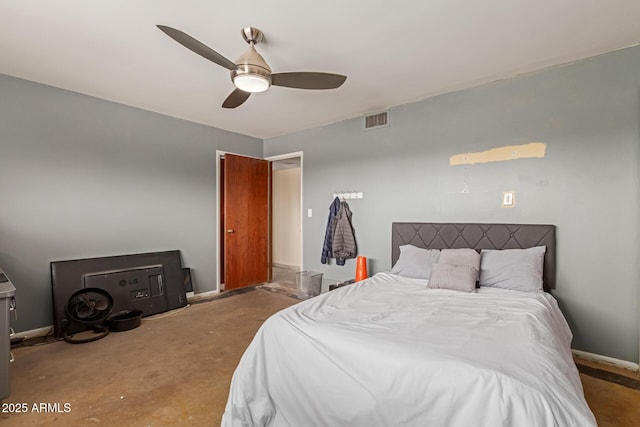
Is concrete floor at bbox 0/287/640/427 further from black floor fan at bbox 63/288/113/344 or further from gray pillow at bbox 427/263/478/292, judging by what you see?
gray pillow at bbox 427/263/478/292

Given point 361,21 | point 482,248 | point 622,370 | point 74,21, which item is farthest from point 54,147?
point 622,370

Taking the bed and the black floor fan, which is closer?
the bed

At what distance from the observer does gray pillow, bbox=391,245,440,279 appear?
10.1 ft

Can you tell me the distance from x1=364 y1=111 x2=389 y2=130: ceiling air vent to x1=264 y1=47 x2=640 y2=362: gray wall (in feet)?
0.35

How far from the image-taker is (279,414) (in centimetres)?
169

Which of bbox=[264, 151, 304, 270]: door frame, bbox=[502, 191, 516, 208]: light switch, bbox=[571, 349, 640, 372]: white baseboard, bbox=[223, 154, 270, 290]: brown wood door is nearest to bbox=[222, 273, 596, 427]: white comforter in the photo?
bbox=[571, 349, 640, 372]: white baseboard

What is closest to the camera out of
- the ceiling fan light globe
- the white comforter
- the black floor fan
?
the white comforter

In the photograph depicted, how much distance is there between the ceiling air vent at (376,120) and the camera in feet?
12.7

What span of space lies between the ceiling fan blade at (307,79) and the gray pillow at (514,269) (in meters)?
2.11

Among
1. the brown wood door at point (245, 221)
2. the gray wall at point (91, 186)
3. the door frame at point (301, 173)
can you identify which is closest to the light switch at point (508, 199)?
the door frame at point (301, 173)

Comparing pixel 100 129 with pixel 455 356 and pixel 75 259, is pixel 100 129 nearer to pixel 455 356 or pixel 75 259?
pixel 75 259

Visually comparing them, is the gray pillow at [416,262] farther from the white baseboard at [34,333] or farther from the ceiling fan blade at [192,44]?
the white baseboard at [34,333]

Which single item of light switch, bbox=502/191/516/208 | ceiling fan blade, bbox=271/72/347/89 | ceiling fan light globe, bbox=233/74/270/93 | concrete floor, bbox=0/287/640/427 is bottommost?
concrete floor, bbox=0/287/640/427

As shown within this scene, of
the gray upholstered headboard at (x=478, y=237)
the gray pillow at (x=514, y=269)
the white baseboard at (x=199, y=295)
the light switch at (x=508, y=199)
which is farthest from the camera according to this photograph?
the white baseboard at (x=199, y=295)
